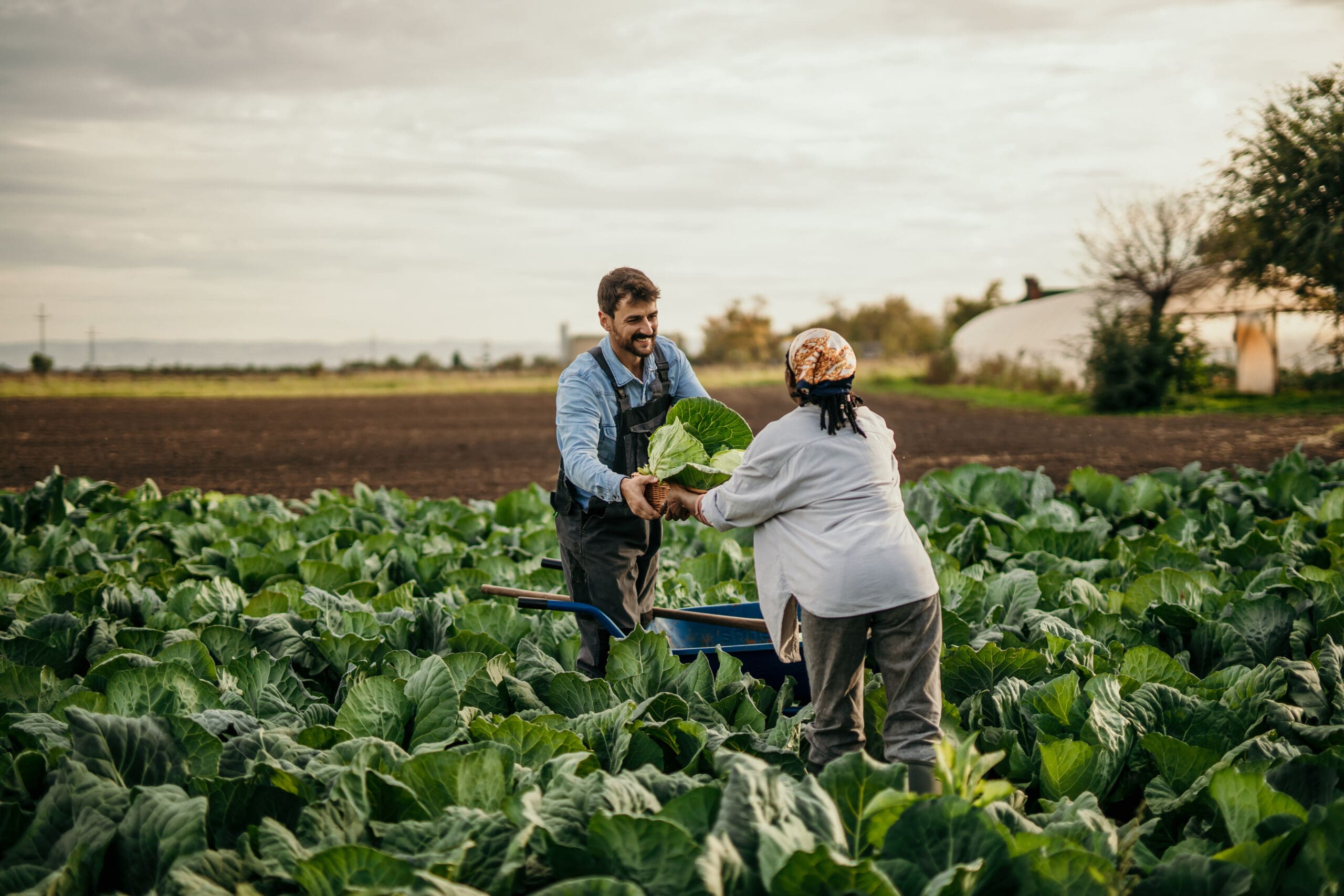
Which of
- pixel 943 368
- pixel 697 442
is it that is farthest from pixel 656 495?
pixel 943 368

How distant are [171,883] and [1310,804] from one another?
275 centimetres

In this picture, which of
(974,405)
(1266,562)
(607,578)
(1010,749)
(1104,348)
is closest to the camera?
(1010,749)

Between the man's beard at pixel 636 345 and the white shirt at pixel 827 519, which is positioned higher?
the man's beard at pixel 636 345

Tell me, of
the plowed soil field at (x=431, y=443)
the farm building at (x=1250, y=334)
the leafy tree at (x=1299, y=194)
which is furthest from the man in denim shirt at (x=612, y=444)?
the farm building at (x=1250, y=334)

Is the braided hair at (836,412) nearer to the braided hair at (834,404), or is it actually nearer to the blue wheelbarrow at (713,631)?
the braided hair at (834,404)

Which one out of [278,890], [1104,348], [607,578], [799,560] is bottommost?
[278,890]

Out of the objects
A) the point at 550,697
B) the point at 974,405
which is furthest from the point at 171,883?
the point at 974,405

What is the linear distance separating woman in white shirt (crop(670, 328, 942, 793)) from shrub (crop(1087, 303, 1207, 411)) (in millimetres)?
23807

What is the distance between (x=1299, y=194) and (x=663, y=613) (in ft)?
59.0

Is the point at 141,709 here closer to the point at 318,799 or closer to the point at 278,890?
the point at 318,799

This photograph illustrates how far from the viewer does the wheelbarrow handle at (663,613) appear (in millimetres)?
3574

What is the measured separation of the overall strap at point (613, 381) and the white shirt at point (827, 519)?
3.84 feet

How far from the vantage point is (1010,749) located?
306 cm

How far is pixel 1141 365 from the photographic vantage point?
24219 mm
